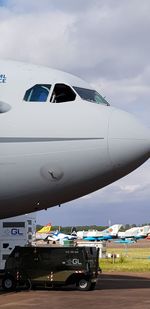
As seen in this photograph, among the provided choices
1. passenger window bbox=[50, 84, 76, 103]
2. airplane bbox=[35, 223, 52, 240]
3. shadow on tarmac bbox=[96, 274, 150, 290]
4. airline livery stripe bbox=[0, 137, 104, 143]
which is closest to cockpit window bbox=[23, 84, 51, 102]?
passenger window bbox=[50, 84, 76, 103]

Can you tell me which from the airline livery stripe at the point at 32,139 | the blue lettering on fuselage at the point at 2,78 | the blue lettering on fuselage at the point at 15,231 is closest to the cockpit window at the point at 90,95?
the airline livery stripe at the point at 32,139

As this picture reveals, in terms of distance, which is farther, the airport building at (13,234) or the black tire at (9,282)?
the airport building at (13,234)

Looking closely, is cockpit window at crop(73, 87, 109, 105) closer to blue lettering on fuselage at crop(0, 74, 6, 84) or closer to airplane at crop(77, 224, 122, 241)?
blue lettering on fuselage at crop(0, 74, 6, 84)

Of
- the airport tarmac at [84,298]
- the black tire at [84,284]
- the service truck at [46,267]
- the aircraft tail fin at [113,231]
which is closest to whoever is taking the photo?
the airport tarmac at [84,298]

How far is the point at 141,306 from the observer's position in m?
17.2

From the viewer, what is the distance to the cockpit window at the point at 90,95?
49.4 feet

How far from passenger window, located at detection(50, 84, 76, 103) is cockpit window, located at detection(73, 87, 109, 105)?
22 cm

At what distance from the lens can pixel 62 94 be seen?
587 inches

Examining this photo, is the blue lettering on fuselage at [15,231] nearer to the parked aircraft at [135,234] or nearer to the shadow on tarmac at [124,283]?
the shadow on tarmac at [124,283]

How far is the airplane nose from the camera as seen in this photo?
45.6 ft

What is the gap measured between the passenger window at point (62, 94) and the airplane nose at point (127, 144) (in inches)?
56.4

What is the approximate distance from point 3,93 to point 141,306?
26.4 feet

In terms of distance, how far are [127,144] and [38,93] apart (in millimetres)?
2814

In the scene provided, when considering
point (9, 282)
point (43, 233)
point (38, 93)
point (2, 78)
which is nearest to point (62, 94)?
point (38, 93)
